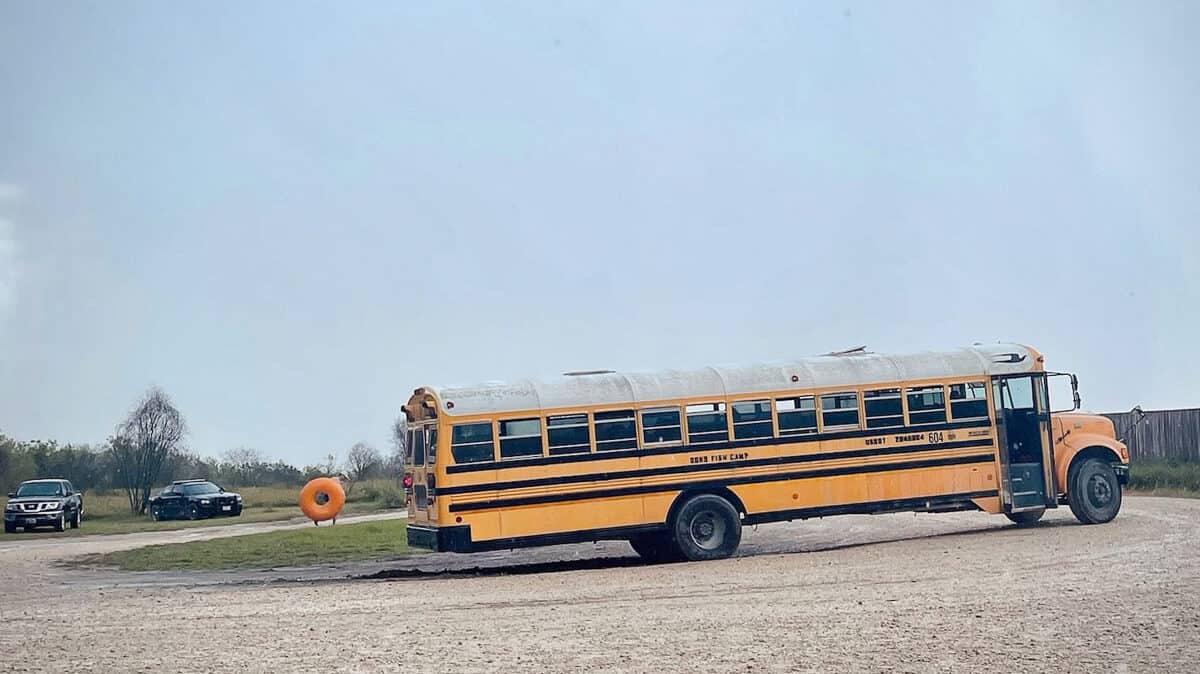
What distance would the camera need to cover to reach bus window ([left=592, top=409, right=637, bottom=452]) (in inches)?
699

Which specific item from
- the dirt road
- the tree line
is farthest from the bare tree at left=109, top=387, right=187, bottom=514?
the dirt road

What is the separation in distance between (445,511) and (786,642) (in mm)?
7893

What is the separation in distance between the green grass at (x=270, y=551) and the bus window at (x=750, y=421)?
7445 millimetres

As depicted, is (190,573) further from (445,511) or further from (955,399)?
(955,399)

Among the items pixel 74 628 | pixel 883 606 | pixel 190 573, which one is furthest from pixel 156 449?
pixel 883 606

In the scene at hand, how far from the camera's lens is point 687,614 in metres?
11.7

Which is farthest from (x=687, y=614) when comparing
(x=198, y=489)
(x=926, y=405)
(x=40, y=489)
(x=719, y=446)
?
(x=198, y=489)

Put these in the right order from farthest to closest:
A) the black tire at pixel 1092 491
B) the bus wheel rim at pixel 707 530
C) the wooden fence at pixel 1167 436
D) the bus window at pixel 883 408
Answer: the wooden fence at pixel 1167 436
the black tire at pixel 1092 491
the bus window at pixel 883 408
the bus wheel rim at pixel 707 530

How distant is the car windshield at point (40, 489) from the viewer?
37.2m

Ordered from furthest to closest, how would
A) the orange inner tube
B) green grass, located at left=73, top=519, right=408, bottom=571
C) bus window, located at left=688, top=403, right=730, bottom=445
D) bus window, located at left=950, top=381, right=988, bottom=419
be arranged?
the orange inner tube → green grass, located at left=73, top=519, right=408, bottom=571 → bus window, located at left=950, top=381, right=988, bottom=419 → bus window, located at left=688, top=403, right=730, bottom=445

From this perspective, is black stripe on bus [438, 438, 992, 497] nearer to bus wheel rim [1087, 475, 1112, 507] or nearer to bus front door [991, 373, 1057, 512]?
bus front door [991, 373, 1057, 512]

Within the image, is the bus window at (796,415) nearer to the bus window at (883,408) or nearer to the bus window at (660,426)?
the bus window at (883,408)

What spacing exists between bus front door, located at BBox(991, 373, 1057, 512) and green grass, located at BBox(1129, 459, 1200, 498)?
33.6 feet

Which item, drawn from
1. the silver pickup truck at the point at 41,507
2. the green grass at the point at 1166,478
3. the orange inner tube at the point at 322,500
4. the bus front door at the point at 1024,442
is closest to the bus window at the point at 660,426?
the bus front door at the point at 1024,442
